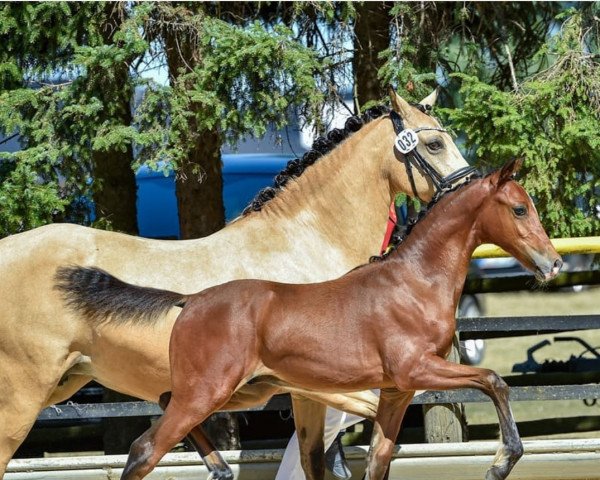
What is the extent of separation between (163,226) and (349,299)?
15.2ft

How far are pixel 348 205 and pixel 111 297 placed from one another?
1325mm

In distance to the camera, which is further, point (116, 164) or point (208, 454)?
point (116, 164)

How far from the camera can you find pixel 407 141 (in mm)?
5047

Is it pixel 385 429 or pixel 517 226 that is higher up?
pixel 517 226

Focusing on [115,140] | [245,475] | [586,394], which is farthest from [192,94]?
[586,394]

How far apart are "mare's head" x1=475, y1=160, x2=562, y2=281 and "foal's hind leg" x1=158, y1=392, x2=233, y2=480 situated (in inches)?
61.6

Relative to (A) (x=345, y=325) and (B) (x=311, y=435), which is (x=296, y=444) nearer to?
(B) (x=311, y=435)

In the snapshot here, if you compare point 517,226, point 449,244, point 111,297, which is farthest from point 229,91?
point 517,226

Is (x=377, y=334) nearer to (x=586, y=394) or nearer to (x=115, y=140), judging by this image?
(x=586, y=394)

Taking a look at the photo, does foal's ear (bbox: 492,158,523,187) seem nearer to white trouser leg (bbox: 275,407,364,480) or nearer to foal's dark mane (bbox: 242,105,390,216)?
foal's dark mane (bbox: 242,105,390,216)

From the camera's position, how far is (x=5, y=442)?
16.6 ft

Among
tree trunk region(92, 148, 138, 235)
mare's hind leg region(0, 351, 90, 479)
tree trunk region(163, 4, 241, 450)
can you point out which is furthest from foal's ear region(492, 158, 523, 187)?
tree trunk region(92, 148, 138, 235)

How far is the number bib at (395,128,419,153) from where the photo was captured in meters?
5.04

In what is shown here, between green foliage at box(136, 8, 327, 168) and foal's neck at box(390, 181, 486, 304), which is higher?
green foliage at box(136, 8, 327, 168)
